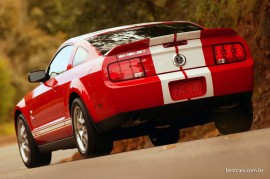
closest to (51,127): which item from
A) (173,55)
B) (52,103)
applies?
(52,103)

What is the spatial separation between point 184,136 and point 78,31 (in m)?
5.68

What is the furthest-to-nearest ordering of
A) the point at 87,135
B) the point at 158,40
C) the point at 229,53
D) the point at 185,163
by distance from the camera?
the point at 87,135, the point at 229,53, the point at 158,40, the point at 185,163

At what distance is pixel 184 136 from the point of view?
14.1 meters

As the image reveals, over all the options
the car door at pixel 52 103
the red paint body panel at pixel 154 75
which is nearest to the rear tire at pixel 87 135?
the red paint body panel at pixel 154 75

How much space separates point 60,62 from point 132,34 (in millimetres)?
1277

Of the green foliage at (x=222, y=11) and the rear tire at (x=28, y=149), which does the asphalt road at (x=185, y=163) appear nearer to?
the rear tire at (x=28, y=149)

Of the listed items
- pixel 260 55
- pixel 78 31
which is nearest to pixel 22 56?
pixel 78 31

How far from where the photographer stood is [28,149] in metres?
11.4

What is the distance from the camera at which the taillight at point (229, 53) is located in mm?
9031

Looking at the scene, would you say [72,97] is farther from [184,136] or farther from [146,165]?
[184,136]

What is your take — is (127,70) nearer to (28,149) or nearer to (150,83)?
(150,83)

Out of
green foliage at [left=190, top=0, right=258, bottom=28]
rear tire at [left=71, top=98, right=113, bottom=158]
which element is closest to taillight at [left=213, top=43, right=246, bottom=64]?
rear tire at [left=71, top=98, right=113, bottom=158]

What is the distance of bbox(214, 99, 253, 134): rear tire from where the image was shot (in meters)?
9.59

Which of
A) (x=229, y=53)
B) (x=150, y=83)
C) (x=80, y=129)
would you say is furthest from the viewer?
(x=80, y=129)
